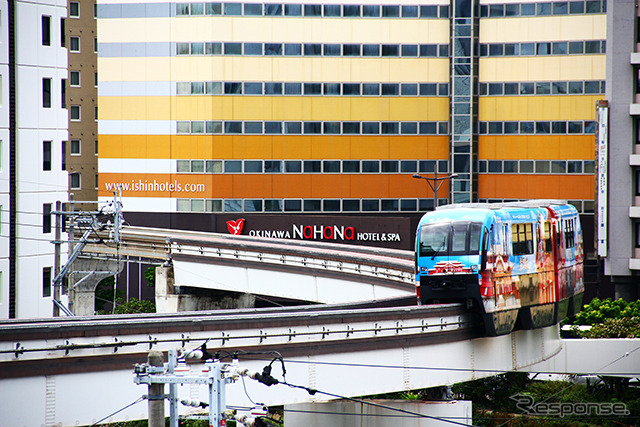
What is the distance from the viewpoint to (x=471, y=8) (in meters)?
63.8

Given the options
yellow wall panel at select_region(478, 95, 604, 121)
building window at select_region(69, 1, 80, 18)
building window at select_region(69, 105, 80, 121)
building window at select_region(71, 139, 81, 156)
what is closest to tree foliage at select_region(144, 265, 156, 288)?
building window at select_region(71, 139, 81, 156)

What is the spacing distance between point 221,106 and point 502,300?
1450 inches

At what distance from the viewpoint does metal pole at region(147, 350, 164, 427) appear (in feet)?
49.6

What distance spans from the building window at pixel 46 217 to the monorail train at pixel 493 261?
556 inches

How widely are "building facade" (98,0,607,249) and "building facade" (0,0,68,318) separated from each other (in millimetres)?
26420

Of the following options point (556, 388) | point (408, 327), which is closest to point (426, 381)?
point (408, 327)

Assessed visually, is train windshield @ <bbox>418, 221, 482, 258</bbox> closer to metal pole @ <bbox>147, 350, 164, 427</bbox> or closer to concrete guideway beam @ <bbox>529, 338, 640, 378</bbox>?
concrete guideway beam @ <bbox>529, 338, 640, 378</bbox>

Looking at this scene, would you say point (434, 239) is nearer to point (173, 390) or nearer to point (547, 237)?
point (547, 237)

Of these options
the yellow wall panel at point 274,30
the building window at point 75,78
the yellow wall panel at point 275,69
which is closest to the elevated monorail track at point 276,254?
the yellow wall panel at point 275,69

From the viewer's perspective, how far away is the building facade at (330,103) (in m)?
63.5

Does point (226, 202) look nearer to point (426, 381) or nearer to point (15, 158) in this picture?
point (15, 158)

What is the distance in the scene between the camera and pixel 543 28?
63.6 metres

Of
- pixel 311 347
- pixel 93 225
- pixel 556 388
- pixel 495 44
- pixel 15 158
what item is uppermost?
pixel 495 44

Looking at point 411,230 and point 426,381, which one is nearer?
point 426,381
